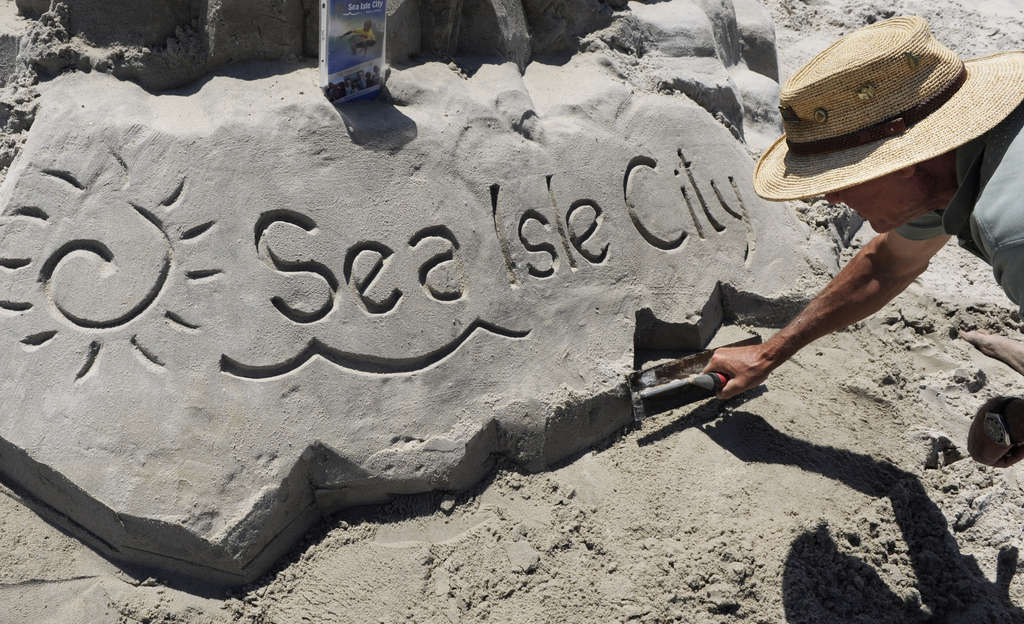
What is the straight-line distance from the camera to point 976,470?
98.9 inches

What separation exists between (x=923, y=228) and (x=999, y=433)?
1.65ft

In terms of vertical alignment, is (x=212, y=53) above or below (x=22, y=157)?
above

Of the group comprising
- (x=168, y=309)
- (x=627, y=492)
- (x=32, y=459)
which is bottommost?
(x=627, y=492)

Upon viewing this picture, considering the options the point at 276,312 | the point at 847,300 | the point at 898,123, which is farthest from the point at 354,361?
the point at 898,123

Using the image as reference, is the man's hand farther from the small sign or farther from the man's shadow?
the small sign

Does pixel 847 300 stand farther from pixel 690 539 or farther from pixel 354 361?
pixel 354 361

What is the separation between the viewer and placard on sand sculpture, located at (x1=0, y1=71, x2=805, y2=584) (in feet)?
7.06

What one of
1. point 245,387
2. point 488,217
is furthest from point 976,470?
point 245,387

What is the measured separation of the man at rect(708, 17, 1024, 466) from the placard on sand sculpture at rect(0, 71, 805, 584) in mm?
900

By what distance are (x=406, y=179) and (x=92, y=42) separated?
100 centimetres

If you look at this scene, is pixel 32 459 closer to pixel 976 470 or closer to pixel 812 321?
pixel 812 321

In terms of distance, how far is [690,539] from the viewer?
2.29m

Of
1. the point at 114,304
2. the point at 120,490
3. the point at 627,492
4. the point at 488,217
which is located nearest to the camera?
the point at 120,490

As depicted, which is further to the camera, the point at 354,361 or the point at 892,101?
the point at 354,361
